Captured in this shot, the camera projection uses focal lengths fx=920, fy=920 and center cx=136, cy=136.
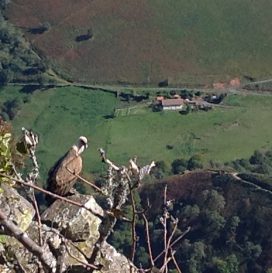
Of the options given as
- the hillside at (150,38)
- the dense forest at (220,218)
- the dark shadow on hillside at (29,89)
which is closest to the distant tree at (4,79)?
the dark shadow on hillside at (29,89)

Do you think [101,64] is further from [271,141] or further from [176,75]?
[271,141]

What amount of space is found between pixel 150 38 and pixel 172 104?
57.4 feet

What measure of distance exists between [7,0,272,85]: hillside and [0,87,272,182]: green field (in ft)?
19.8

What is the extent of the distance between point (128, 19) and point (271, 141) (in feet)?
95.3

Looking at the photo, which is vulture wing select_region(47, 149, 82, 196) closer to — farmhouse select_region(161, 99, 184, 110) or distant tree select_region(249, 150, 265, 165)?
distant tree select_region(249, 150, 265, 165)

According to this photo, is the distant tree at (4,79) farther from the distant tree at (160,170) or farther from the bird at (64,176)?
the bird at (64,176)

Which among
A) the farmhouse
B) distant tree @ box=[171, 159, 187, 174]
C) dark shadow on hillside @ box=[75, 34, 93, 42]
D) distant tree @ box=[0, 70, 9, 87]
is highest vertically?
distant tree @ box=[171, 159, 187, 174]

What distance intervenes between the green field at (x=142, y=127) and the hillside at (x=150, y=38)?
19.8 feet

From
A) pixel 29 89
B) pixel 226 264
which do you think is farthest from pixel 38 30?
pixel 226 264

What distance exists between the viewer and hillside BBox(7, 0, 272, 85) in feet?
280

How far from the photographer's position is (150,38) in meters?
92.0

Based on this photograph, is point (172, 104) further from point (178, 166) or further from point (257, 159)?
point (178, 166)

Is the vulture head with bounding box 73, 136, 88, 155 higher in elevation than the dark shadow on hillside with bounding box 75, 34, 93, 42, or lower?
higher

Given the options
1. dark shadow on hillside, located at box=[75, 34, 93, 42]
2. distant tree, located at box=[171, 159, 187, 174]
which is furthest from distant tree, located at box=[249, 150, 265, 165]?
dark shadow on hillside, located at box=[75, 34, 93, 42]
